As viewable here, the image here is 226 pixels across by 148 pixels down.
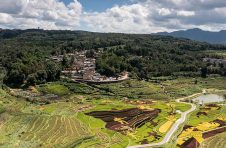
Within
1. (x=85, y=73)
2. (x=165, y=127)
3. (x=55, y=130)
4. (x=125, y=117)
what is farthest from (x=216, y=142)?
(x=85, y=73)

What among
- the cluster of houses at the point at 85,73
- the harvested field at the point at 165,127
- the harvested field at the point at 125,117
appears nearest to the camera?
the harvested field at the point at 165,127

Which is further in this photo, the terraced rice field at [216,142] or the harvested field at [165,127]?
the harvested field at [165,127]

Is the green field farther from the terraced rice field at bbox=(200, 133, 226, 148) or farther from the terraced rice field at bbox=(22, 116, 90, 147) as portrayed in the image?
the terraced rice field at bbox=(200, 133, 226, 148)

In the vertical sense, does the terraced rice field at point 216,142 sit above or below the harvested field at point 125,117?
below

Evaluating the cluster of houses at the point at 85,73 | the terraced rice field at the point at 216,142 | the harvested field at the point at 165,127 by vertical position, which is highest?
the cluster of houses at the point at 85,73

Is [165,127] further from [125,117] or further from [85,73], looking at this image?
[85,73]

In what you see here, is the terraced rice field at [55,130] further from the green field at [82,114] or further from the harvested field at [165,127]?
the harvested field at [165,127]

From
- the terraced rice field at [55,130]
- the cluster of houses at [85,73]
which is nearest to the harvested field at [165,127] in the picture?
the terraced rice field at [55,130]

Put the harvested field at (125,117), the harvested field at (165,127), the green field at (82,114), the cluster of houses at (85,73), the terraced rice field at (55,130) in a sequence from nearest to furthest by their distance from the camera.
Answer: the terraced rice field at (55,130) < the green field at (82,114) < the harvested field at (165,127) < the harvested field at (125,117) < the cluster of houses at (85,73)

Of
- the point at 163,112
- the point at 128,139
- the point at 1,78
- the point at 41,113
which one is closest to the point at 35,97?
the point at 41,113
